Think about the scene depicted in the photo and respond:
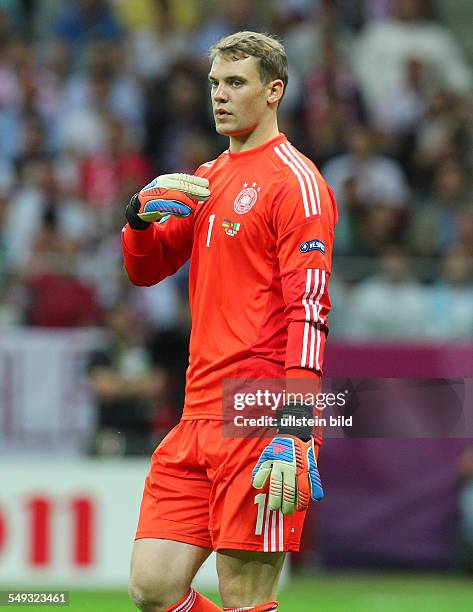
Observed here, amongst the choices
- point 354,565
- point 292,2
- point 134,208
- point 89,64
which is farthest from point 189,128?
point 134,208

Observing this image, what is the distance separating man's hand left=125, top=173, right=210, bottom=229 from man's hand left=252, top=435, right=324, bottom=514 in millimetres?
945

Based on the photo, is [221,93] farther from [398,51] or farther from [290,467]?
[398,51]

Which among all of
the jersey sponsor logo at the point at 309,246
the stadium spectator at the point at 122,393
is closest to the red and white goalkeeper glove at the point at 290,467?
the jersey sponsor logo at the point at 309,246

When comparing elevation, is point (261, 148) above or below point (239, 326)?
above

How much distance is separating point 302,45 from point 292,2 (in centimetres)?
61

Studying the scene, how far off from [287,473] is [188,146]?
7.44 meters

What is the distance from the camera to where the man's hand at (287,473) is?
15.3 feet

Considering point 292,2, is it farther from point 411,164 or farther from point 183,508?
point 183,508

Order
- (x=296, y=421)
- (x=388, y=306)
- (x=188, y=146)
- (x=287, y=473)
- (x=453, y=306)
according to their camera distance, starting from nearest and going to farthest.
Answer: (x=287, y=473), (x=296, y=421), (x=453, y=306), (x=388, y=306), (x=188, y=146)

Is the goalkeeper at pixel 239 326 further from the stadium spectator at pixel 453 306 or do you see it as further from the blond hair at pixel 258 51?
the stadium spectator at pixel 453 306

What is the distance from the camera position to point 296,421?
476cm

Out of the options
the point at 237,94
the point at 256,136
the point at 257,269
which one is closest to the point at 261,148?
the point at 256,136

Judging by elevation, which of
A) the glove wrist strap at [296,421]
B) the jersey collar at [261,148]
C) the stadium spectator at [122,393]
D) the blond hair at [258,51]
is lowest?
the stadium spectator at [122,393]

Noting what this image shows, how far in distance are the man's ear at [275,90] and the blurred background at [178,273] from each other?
449cm
